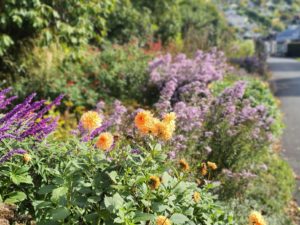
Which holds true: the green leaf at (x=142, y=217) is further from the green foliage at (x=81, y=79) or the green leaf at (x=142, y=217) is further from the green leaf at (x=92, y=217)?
the green foliage at (x=81, y=79)

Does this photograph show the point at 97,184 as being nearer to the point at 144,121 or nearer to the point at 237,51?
the point at 144,121

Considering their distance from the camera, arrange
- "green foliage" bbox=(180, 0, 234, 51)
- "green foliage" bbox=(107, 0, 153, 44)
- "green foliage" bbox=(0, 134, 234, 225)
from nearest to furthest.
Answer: "green foliage" bbox=(0, 134, 234, 225), "green foliage" bbox=(180, 0, 234, 51), "green foliage" bbox=(107, 0, 153, 44)

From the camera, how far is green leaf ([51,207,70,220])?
7.53 feet

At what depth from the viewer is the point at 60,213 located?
2312 mm

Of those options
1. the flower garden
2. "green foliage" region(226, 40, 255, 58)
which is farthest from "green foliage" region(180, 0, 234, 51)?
the flower garden

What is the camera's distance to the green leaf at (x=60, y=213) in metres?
2.29

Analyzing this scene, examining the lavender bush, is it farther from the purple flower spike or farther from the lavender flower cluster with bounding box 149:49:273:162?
the lavender flower cluster with bounding box 149:49:273:162

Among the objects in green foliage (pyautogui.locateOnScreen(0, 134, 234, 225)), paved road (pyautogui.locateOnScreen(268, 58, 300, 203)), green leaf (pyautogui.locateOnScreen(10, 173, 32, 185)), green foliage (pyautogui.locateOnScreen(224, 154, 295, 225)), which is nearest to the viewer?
green foliage (pyautogui.locateOnScreen(0, 134, 234, 225))

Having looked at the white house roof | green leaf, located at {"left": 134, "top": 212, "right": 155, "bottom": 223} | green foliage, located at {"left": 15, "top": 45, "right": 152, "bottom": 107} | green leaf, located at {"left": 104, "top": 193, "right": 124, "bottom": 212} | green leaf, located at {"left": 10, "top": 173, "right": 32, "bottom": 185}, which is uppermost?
green leaf, located at {"left": 10, "top": 173, "right": 32, "bottom": 185}

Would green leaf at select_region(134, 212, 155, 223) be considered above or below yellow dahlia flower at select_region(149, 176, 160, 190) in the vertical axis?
below

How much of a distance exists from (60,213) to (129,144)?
965 millimetres

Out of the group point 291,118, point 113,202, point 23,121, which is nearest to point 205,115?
point 23,121

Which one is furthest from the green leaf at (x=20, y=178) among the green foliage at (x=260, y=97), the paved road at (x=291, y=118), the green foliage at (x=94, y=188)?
the green foliage at (x=260, y=97)

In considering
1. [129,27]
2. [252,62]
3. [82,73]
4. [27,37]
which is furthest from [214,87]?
[129,27]
